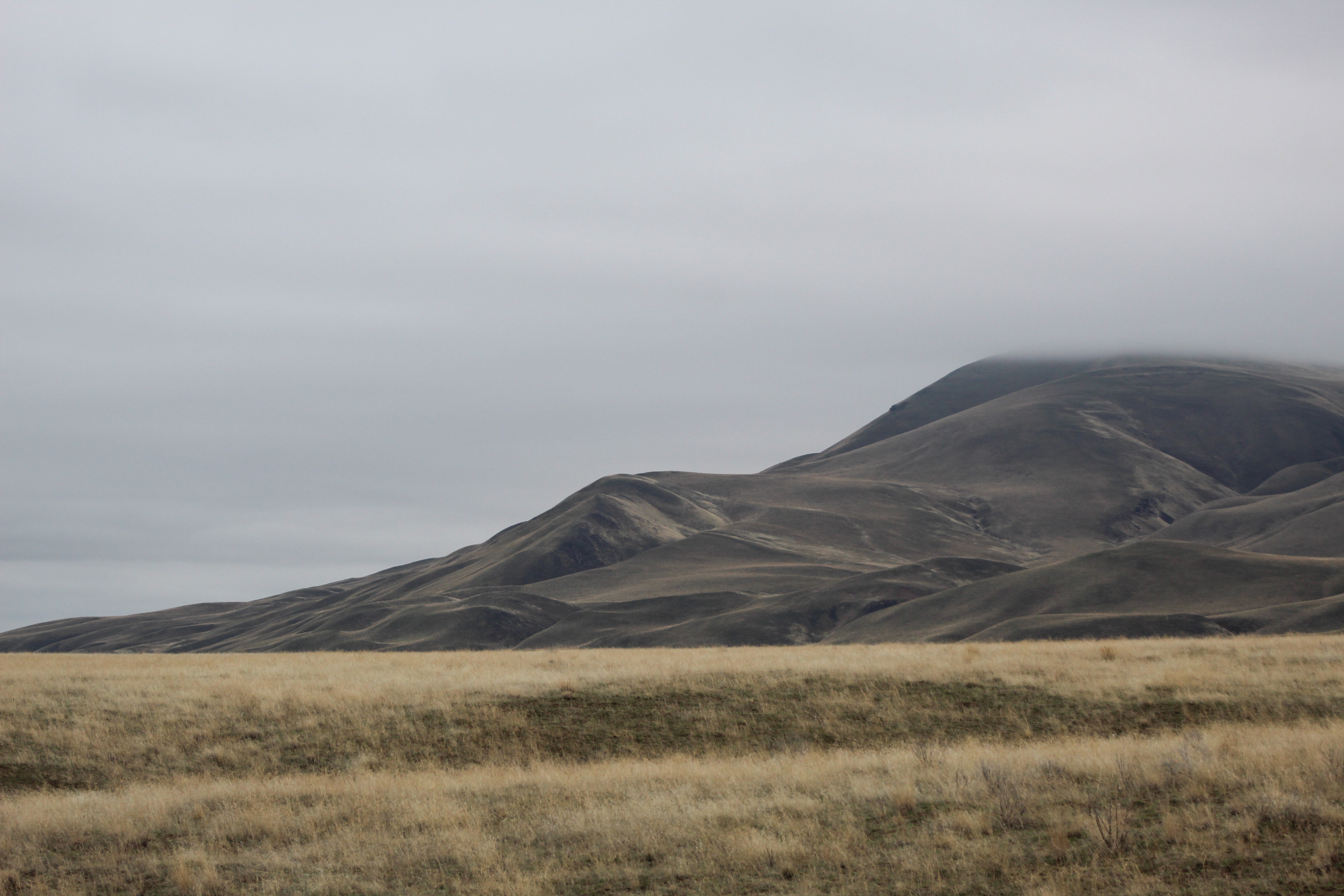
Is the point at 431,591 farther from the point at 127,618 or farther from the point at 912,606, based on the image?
the point at 912,606

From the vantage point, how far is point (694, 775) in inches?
650

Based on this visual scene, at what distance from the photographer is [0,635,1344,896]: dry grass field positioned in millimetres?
11125

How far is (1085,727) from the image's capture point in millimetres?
21484

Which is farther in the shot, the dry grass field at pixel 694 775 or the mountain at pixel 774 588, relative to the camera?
the mountain at pixel 774 588

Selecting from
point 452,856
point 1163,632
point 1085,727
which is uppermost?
point 452,856

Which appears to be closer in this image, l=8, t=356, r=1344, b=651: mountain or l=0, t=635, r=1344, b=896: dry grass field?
l=0, t=635, r=1344, b=896: dry grass field

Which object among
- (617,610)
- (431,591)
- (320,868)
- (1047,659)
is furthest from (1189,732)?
(431,591)

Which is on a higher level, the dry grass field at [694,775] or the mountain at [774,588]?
the dry grass field at [694,775]

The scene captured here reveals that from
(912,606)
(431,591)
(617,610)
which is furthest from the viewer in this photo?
(431,591)

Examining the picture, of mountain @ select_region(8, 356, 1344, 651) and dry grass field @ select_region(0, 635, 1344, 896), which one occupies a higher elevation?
dry grass field @ select_region(0, 635, 1344, 896)

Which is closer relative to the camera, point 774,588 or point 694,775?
point 694,775

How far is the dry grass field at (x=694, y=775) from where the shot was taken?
438 inches

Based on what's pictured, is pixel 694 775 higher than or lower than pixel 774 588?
higher

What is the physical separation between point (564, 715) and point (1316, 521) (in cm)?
16533
